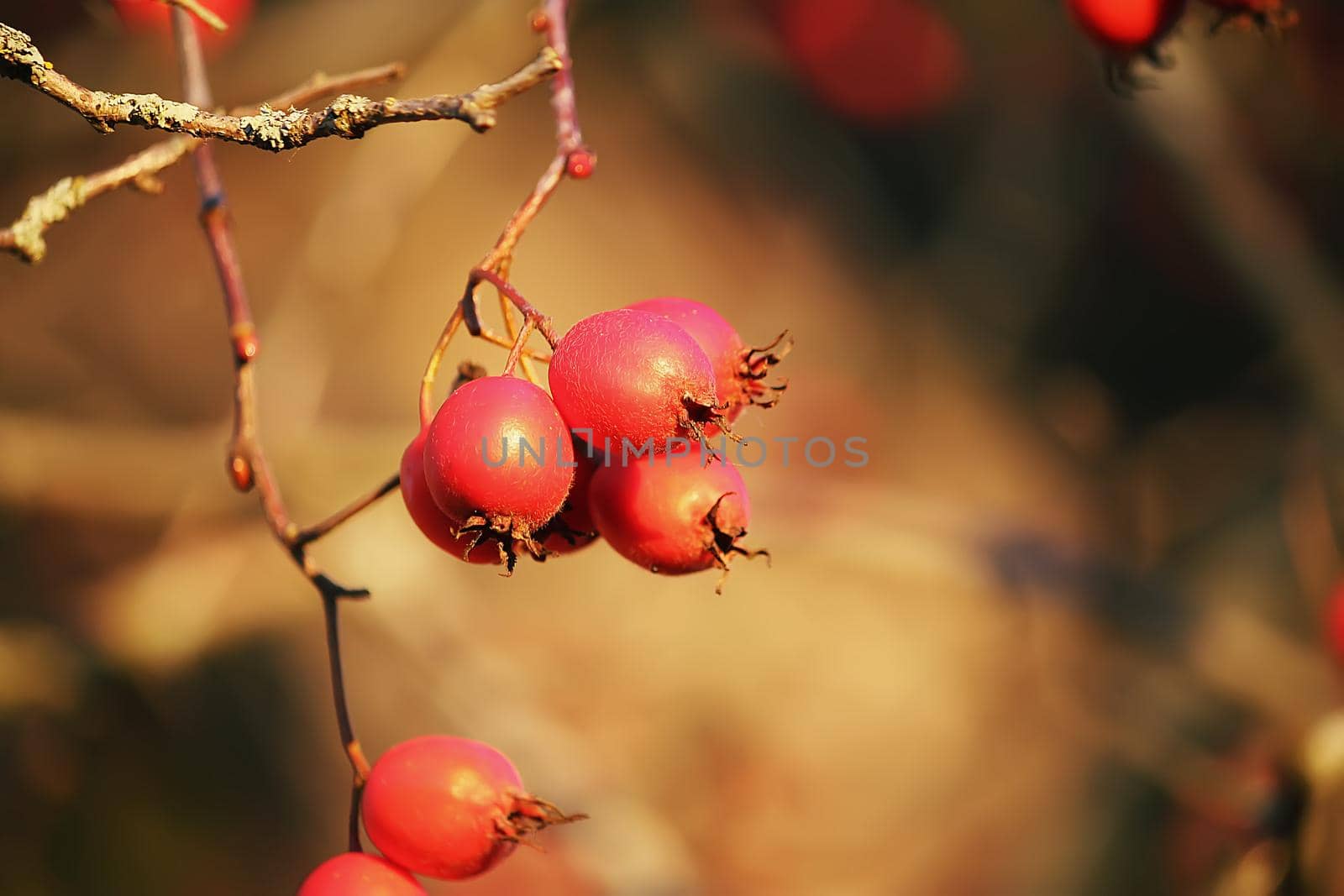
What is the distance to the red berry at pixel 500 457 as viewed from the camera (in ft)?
2.67

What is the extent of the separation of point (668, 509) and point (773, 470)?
227 cm

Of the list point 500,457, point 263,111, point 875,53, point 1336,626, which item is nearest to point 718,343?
point 500,457

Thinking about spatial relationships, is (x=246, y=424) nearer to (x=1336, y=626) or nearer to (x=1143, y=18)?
(x=1143, y=18)

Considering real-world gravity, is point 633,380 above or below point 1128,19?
below

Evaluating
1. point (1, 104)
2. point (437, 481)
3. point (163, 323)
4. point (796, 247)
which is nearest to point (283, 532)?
point (437, 481)

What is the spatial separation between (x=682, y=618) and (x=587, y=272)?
1.18 meters

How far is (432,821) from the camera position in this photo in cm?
102

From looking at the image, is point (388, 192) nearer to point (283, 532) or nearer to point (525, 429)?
point (283, 532)

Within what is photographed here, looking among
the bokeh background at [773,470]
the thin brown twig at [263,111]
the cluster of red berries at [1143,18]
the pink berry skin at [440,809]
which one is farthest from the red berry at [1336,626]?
the thin brown twig at [263,111]

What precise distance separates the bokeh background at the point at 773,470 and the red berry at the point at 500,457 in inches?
60.3

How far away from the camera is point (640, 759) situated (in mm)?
3459

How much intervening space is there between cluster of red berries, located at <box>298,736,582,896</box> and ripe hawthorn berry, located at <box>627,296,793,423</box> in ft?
1.33

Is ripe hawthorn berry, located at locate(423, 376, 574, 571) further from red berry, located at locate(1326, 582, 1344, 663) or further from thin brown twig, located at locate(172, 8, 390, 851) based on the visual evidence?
red berry, located at locate(1326, 582, 1344, 663)

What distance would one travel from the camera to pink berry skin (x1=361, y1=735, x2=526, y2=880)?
102 cm
